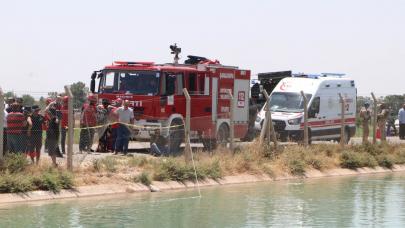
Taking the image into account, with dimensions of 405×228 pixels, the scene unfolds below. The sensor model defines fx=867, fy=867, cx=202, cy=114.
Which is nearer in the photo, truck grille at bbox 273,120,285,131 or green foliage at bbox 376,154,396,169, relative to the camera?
green foliage at bbox 376,154,396,169

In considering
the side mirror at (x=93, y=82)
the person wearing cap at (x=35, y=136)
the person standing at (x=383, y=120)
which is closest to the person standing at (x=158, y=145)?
the person wearing cap at (x=35, y=136)

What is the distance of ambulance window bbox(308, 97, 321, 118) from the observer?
108 ft

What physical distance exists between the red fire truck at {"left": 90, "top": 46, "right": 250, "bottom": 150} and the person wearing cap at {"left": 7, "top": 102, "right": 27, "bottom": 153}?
512 cm

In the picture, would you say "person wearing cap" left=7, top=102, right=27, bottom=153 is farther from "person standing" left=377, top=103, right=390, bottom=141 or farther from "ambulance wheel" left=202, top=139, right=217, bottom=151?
"person standing" left=377, top=103, right=390, bottom=141

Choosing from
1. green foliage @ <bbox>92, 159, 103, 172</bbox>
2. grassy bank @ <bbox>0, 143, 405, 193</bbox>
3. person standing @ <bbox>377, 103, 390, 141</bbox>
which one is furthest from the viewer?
person standing @ <bbox>377, 103, 390, 141</bbox>

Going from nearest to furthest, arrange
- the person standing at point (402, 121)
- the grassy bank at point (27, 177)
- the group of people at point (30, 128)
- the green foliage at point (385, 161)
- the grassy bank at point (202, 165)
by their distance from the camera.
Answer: the grassy bank at point (27, 177), the grassy bank at point (202, 165), the group of people at point (30, 128), the green foliage at point (385, 161), the person standing at point (402, 121)

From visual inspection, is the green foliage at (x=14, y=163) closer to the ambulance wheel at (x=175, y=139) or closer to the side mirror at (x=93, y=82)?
the ambulance wheel at (x=175, y=139)

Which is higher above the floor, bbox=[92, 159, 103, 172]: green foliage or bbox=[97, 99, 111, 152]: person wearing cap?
bbox=[97, 99, 111, 152]: person wearing cap

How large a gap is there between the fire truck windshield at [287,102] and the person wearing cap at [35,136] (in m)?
13.6

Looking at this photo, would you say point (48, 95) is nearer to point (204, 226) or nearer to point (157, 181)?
point (157, 181)

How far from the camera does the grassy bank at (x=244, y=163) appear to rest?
20.6 meters

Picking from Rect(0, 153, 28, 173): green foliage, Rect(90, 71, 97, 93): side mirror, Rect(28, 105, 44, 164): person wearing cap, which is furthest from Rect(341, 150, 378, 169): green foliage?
Rect(0, 153, 28, 173): green foliage

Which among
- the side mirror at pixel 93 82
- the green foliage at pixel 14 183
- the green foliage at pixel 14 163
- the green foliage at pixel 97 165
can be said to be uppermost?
the side mirror at pixel 93 82

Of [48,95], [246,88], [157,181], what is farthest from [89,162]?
[246,88]
